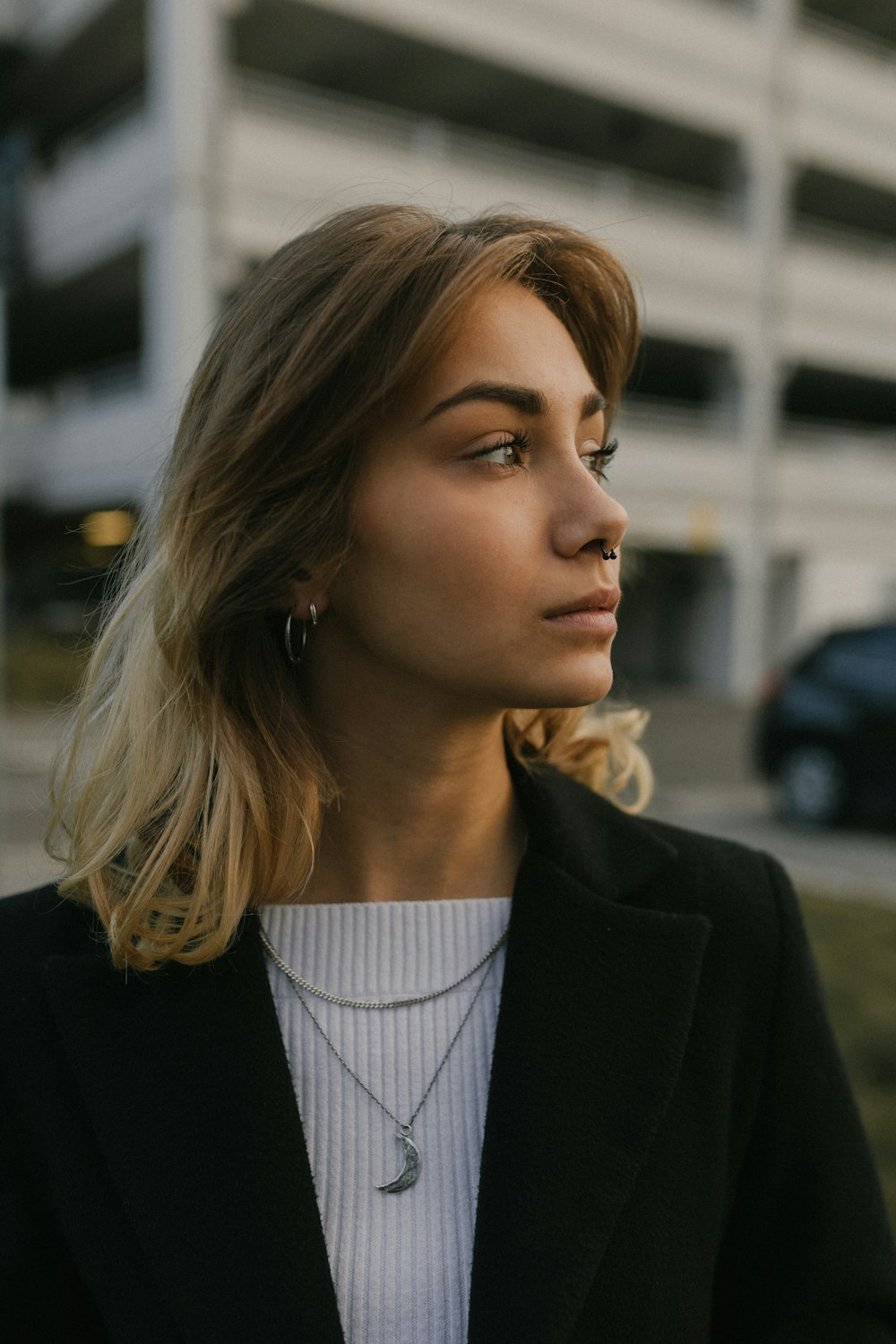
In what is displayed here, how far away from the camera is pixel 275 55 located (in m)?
18.9

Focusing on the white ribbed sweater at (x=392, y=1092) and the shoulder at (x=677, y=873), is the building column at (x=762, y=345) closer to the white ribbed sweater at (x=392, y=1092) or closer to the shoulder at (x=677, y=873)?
the shoulder at (x=677, y=873)

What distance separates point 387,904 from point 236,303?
0.84 m

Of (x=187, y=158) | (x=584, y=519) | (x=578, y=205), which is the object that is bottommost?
(x=584, y=519)

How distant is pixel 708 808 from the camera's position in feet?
36.0

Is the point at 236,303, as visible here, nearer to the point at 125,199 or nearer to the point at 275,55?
the point at 125,199

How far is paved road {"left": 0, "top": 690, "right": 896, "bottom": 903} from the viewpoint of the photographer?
779 cm

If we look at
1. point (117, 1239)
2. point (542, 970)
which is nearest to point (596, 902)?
point (542, 970)

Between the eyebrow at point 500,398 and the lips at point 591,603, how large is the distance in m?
0.24

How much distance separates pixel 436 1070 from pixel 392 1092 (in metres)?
0.06

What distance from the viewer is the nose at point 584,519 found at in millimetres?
1560

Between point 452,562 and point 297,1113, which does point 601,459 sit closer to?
point 452,562

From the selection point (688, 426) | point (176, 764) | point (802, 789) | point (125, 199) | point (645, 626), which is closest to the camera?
point (176, 764)

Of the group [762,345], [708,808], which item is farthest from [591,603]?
[762,345]

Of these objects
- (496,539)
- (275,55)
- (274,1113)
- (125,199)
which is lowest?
(274,1113)
